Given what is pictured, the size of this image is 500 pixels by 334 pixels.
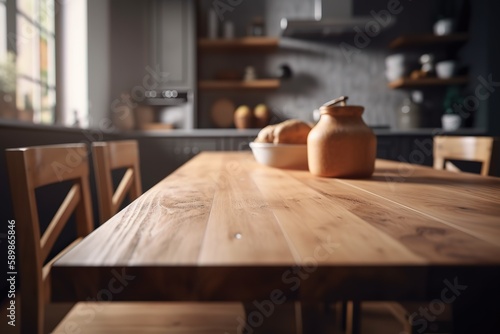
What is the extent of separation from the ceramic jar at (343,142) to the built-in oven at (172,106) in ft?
9.93

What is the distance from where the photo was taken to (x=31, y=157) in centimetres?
75

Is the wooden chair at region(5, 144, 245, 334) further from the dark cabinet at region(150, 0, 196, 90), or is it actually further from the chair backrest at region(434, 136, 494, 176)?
the dark cabinet at region(150, 0, 196, 90)

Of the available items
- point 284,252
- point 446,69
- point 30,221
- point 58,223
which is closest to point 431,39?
point 446,69

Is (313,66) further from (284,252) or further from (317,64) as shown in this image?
(284,252)

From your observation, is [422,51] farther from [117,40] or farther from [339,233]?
[339,233]

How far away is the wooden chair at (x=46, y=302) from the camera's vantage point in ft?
2.39

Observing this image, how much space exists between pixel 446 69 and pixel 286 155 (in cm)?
316

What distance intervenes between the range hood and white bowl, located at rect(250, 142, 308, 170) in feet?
8.33

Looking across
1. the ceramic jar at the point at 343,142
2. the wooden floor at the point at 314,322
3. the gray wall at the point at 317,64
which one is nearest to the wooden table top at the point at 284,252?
the ceramic jar at the point at 343,142

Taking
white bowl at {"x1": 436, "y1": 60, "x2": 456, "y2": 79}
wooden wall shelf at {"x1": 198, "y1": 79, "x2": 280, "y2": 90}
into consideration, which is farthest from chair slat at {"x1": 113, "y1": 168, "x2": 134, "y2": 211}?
white bowl at {"x1": 436, "y1": 60, "x2": 456, "y2": 79}

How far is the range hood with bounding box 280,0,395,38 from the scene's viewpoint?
11.3ft

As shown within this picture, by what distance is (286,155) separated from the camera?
115 cm

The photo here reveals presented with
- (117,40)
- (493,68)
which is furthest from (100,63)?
(493,68)

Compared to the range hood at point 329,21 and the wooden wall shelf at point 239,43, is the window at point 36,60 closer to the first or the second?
the wooden wall shelf at point 239,43
